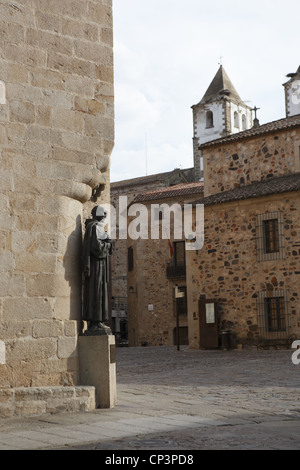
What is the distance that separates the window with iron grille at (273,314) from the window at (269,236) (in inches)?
45.2

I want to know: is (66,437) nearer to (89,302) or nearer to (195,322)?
(89,302)

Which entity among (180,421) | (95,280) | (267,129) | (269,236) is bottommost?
(180,421)

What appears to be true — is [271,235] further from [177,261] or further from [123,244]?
[123,244]

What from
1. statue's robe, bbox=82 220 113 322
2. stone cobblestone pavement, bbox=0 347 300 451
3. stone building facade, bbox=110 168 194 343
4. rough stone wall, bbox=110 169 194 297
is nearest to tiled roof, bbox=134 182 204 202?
stone building facade, bbox=110 168 194 343

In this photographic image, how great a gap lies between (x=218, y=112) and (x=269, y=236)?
37.2m

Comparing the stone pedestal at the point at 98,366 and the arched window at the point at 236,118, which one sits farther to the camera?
the arched window at the point at 236,118

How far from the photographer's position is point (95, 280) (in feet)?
24.3

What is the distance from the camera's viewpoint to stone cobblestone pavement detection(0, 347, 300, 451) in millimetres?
5004

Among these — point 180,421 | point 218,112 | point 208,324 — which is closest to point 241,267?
point 208,324

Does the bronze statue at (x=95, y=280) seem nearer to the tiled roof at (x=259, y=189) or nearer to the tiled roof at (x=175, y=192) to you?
the tiled roof at (x=259, y=189)

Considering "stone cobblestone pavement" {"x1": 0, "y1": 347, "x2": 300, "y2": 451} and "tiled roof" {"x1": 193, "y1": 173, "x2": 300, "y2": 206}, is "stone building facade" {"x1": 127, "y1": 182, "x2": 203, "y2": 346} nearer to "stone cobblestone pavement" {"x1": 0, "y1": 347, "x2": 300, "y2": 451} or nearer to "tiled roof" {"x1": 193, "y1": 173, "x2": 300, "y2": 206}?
"tiled roof" {"x1": 193, "y1": 173, "x2": 300, "y2": 206}

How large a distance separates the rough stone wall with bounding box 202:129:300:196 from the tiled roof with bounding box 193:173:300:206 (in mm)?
351

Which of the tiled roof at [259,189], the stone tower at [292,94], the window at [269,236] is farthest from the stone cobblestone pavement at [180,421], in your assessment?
the stone tower at [292,94]

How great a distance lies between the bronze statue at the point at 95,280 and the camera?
738 centimetres
